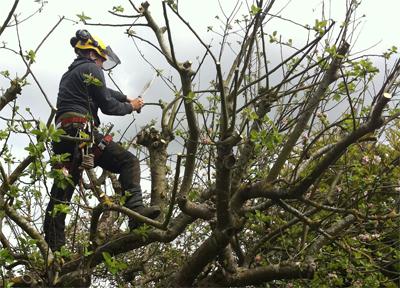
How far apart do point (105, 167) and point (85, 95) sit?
26.1 inches

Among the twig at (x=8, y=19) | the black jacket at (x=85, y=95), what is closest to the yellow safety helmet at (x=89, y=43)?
the black jacket at (x=85, y=95)

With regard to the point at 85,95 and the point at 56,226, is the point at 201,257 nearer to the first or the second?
the point at 56,226

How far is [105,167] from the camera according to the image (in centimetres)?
474

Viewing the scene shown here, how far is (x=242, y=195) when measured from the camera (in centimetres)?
386

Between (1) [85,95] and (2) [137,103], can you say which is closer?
(1) [85,95]

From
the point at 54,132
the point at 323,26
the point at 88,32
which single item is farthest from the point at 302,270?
the point at 88,32

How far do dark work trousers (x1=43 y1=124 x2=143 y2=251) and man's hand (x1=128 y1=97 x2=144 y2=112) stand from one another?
451 millimetres

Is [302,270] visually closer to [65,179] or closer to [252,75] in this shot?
[65,179]

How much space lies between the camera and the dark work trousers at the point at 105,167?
4.35 m

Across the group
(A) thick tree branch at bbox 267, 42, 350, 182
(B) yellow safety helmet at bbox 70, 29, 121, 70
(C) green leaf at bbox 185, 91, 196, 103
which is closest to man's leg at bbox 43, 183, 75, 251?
(B) yellow safety helmet at bbox 70, 29, 121, 70

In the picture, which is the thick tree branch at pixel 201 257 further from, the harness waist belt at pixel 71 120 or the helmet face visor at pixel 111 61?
the helmet face visor at pixel 111 61

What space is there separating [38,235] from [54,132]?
1.34m

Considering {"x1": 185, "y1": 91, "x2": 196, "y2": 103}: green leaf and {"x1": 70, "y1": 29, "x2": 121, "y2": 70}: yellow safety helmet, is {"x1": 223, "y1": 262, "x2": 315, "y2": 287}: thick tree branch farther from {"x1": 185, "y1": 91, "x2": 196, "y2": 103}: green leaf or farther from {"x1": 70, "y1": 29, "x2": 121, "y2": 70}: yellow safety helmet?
{"x1": 70, "y1": 29, "x2": 121, "y2": 70}: yellow safety helmet

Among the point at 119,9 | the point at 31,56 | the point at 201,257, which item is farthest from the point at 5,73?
the point at 201,257
